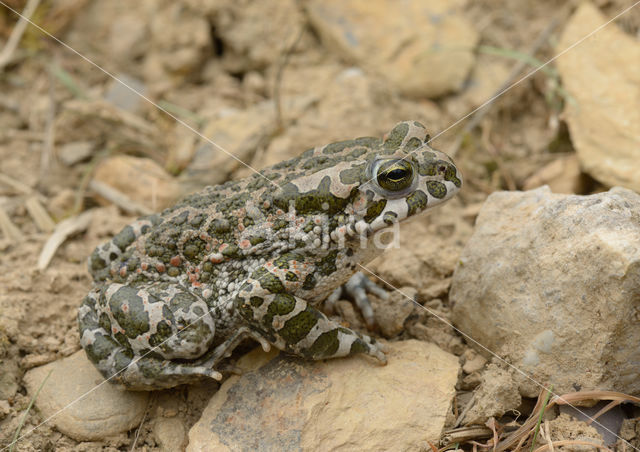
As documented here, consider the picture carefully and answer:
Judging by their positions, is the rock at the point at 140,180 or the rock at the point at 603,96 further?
the rock at the point at 140,180

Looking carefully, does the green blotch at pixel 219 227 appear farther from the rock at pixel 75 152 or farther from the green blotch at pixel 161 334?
the rock at pixel 75 152

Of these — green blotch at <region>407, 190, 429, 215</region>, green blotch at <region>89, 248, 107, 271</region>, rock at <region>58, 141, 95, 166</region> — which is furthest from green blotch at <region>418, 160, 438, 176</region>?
rock at <region>58, 141, 95, 166</region>

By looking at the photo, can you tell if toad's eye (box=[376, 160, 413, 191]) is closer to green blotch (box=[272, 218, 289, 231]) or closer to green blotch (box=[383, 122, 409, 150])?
green blotch (box=[383, 122, 409, 150])

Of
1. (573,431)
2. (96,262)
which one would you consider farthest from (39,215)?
(573,431)

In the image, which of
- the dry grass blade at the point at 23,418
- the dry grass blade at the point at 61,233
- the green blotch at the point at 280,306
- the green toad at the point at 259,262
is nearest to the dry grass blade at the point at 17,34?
the dry grass blade at the point at 61,233

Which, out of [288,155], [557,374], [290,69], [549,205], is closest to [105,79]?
[290,69]
